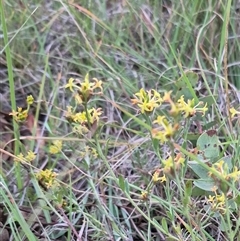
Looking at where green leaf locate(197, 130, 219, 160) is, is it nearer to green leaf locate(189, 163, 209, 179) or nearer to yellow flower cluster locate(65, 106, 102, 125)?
green leaf locate(189, 163, 209, 179)

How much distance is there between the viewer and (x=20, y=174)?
1064mm

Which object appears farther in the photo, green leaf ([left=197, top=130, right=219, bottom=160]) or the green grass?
the green grass

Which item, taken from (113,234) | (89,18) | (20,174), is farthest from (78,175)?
(89,18)

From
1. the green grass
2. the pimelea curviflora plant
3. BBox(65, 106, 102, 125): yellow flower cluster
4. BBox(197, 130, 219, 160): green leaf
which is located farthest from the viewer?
the green grass

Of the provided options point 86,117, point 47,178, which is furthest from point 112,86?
point 86,117

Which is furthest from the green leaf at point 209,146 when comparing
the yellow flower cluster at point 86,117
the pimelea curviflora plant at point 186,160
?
the yellow flower cluster at point 86,117

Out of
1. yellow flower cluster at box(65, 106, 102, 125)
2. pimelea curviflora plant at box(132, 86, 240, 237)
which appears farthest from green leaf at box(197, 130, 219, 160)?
yellow flower cluster at box(65, 106, 102, 125)

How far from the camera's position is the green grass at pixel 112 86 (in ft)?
3.32

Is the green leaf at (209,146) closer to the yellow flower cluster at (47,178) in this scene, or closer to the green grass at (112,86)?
the green grass at (112,86)

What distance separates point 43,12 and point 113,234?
2.26 ft

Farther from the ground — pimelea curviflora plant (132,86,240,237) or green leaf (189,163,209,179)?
pimelea curviflora plant (132,86,240,237)

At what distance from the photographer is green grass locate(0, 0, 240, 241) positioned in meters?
1.01

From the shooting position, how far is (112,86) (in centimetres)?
123

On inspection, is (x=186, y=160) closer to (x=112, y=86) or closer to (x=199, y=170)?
(x=199, y=170)
